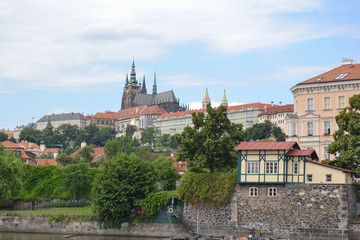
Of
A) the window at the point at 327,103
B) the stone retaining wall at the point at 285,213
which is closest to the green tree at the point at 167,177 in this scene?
the stone retaining wall at the point at 285,213

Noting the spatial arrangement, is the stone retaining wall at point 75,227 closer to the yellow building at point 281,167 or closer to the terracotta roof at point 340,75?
the yellow building at point 281,167

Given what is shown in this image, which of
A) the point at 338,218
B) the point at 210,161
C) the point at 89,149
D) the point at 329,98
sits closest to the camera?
the point at 338,218

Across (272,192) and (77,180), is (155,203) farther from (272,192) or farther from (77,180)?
(77,180)

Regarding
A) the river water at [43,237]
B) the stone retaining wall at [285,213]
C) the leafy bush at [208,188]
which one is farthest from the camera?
the river water at [43,237]

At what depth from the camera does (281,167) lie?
1996 inches

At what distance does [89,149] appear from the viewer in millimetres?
124688

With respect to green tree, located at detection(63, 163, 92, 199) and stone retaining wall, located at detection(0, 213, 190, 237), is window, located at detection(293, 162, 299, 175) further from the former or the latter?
green tree, located at detection(63, 163, 92, 199)

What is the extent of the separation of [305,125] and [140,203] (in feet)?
67.1

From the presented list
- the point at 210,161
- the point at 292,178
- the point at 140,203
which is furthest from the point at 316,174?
the point at 140,203

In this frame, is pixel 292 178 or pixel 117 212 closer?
pixel 292 178

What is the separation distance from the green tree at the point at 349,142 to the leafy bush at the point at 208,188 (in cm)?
886

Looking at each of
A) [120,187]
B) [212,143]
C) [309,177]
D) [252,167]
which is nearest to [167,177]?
[212,143]

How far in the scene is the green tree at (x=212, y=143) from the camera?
57750 mm

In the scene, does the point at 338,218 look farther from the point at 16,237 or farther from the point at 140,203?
the point at 16,237
